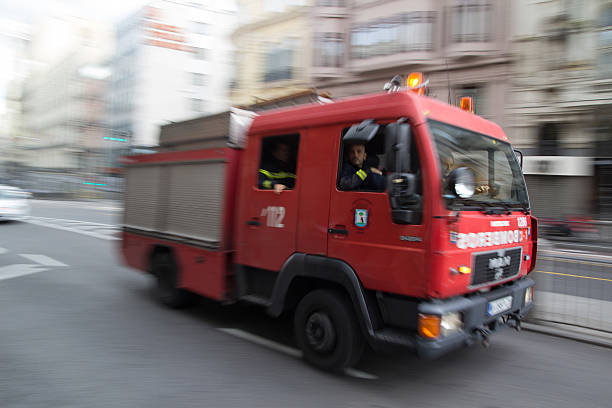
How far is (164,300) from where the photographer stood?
5934mm

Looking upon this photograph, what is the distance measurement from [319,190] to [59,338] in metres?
3.20

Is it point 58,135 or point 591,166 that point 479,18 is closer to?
point 591,166

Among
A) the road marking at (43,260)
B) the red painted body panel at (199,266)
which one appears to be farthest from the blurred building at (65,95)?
the red painted body panel at (199,266)

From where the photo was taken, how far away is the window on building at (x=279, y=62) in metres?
23.2

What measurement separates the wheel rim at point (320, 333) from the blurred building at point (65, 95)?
60.7 metres

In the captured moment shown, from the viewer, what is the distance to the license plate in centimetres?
359

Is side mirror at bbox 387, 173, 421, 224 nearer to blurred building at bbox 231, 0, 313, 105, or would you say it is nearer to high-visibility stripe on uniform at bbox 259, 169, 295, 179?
high-visibility stripe on uniform at bbox 259, 169, 295, 179

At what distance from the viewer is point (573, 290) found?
5.41m

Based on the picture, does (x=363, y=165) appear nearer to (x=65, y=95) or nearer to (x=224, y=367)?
(x=224, y=367)

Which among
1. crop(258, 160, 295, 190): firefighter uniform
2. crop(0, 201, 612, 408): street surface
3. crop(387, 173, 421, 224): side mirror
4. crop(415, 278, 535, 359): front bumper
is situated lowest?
crop(0, 201, 612, 408): street surface

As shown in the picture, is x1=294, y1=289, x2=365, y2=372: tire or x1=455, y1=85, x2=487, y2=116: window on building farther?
x1=455, y1=85, x2=487, y2=116: window on building

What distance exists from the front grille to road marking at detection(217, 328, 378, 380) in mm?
1301

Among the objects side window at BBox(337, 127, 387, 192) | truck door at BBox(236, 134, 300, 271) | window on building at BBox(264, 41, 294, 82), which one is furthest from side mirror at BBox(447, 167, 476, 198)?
window on building at BBox(264, 41, 294, 82)

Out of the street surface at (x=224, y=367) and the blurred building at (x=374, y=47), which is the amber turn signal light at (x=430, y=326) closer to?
the street surface at (x=224, y=367)
